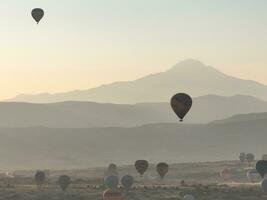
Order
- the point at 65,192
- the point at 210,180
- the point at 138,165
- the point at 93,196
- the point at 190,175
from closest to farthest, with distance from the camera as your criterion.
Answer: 1. the point at 93,196
2. the point at 65,192
3. the point at 138,165
4. the point at 210,180
5. the point at 190,175

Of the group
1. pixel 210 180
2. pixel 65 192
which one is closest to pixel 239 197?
pixel 65 192

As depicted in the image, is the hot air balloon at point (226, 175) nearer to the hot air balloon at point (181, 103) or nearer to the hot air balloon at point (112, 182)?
the hot air balloon at point (112, 182)

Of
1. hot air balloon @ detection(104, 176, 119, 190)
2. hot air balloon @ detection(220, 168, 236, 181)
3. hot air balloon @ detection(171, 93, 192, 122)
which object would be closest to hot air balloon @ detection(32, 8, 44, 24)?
hot air balloon @ detection(171, 93, 192, 122)

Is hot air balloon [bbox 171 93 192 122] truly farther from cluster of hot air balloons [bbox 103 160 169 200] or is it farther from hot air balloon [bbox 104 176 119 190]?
hot air balloon [bbox 104 176 119 190]

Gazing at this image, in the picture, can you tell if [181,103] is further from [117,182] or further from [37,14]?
[37,14]

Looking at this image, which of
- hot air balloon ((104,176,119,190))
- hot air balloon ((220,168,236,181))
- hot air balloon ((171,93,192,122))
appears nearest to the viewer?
hot air balloon ((171,93,192,122))

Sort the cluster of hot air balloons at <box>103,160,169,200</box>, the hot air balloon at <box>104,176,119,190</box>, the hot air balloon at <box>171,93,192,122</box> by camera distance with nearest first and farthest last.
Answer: the cluster of hot air balloons at <box>103,160,169,200</box>
the hot air balloon at <box>171,93,192,122</box>
the hot air balloon at <box>104,176,119,190</box>

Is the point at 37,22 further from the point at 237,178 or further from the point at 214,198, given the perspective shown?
the point at 237,178

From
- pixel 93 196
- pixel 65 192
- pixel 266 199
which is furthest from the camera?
pixel 65 192
